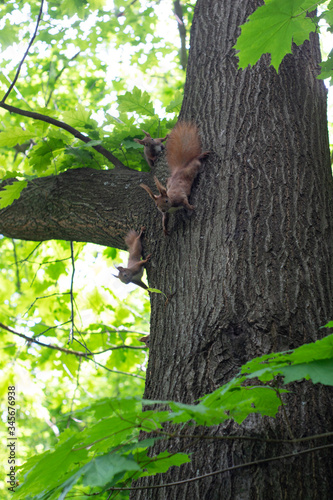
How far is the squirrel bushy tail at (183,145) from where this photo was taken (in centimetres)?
230

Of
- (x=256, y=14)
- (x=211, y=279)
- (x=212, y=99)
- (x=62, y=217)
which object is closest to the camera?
(x=256, y=14)

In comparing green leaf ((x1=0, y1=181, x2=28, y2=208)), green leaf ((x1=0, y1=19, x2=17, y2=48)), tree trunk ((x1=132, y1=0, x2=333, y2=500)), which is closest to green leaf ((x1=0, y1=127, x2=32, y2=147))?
green leaf ((x1=0, y1=181, x2=28, y2=208))

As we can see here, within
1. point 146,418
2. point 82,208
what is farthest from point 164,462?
point 82,208

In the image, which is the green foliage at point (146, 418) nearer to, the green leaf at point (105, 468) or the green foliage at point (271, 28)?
the green leaf at point (105, 468)

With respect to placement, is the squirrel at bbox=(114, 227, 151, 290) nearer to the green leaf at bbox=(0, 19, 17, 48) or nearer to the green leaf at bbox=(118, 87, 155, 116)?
the green leaf at bbox=(118, 87, 155, 116)

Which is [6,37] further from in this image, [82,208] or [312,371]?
[312,371]

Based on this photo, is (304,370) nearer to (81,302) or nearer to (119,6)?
(81,302)

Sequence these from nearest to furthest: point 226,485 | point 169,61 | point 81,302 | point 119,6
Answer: point 226,485 < point 81,302 < point 119,6 < point 169,61

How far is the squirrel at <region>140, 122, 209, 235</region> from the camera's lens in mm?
2211

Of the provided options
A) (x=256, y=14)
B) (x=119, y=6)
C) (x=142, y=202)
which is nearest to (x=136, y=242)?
(x=142, y=202)

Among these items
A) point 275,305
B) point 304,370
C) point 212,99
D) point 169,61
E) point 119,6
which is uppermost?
point 169,61

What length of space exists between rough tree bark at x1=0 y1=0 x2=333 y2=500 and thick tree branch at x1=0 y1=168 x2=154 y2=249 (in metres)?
0.01

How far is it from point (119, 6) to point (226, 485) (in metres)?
6.18

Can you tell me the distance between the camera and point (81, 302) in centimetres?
473
